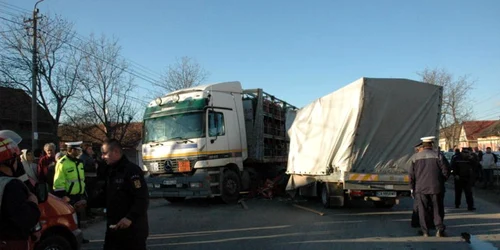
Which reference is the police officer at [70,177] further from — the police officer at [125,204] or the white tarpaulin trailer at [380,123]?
the white tarpaulin trailer at [380,123]

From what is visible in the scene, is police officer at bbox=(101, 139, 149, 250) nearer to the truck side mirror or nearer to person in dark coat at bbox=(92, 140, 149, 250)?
person in dark coat at bbox=(92, 140, 149, 250)

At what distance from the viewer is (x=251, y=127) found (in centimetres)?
1445

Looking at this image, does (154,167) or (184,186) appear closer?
(184,186)

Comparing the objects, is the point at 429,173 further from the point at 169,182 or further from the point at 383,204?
the point at 169,182

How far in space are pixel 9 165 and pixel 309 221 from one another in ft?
23.8

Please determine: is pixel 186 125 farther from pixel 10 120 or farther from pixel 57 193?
pixel 10 120

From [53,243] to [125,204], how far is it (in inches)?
68.3

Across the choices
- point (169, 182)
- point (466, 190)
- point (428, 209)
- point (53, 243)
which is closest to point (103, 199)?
point (53, 243)

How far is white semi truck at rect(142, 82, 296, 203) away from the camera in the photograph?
12.4m

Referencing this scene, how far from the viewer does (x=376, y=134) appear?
9.91m

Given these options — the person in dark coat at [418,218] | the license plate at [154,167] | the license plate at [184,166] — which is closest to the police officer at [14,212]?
the person in dark coat at [418,218]

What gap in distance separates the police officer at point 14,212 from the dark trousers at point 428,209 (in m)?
6.50

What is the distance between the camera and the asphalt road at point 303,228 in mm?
7113

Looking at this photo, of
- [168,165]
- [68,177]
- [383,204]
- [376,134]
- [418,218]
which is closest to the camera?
[68,177]
